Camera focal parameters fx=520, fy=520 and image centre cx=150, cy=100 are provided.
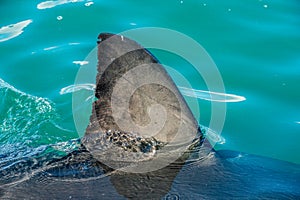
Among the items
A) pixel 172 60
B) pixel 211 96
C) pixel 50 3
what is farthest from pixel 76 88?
pixel 50 3

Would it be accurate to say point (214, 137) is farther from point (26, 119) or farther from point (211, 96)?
point (26, 119)

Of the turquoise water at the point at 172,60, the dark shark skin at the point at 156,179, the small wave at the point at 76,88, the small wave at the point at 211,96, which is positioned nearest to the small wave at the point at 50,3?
the turquoise water at the point at 172,60

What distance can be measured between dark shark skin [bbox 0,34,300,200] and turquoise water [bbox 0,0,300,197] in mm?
391

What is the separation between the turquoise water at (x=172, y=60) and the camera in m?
5.46

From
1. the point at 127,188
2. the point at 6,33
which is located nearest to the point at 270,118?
the point at 127,188

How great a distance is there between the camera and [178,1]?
26.4 ft

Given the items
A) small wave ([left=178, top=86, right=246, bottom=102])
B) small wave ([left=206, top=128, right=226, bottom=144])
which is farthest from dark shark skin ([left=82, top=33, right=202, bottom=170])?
small wave ([left=178, top=86, right=246, bottom=102])

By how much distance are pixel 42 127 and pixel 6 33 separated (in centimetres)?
248

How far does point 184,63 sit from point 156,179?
3368 millimetres

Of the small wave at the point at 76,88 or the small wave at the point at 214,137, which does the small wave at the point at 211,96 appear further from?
the small wave at the point at 76,88

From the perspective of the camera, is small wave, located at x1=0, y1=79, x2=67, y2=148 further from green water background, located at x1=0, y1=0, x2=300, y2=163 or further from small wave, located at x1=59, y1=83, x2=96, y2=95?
small wave, located at x1=59, y1=83, x2=96, y2=95

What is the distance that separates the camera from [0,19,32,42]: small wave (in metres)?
7.23

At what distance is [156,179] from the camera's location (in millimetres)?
3502

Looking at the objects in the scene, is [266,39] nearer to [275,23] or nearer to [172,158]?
[275,23]
